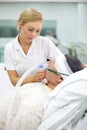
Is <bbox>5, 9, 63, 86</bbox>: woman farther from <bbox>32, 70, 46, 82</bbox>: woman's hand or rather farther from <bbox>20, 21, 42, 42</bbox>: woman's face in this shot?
<bbox>32, 70, 46, 82</bbox>: woman's hand

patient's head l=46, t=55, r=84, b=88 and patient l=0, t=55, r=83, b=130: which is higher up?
patient's head l=46, t=55, r=84, b=88

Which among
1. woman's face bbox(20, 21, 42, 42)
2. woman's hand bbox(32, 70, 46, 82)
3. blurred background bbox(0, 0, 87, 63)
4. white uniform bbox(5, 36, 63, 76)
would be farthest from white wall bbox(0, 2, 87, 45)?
woman's hand bbox(32, 70, 46, 82)

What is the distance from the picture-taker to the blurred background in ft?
12.2

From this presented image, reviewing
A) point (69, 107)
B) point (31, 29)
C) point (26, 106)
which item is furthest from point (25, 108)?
point (31, 29)

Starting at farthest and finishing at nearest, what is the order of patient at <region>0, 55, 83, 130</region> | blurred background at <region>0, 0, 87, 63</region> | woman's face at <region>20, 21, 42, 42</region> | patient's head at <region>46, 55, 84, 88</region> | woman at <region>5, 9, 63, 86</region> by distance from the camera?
blurred background at <region>0, 0, 87, 63</region>, woman at <region>5, 9, 63, 86</region>, woman's face at <region>20, 21, 42, 42</region>, patient's head at <region>46, 55, 84, 88</region>, patient at <region>0, 55, 83, 130</region>

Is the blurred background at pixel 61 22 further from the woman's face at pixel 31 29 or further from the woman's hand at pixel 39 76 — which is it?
the woman's hand at pixel 39 76

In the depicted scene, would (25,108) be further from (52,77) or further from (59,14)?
(59,14)

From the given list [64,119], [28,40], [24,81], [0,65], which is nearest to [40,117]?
[64,119]

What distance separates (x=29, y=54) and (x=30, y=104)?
0.84 m

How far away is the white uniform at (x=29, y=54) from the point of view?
2346mm

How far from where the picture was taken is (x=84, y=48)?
3.73m

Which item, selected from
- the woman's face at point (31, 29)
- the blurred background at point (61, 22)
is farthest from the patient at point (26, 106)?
the blurred background at point (61, 22)

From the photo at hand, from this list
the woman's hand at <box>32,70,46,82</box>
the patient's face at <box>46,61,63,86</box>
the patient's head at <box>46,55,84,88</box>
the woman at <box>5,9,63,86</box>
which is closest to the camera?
the patient's head at <box>46,55,84,88</box>

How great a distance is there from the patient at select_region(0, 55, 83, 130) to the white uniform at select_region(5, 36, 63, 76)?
0.42 meters
